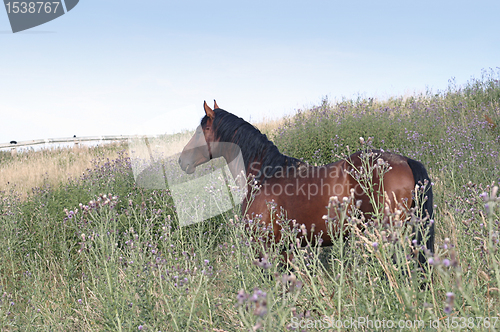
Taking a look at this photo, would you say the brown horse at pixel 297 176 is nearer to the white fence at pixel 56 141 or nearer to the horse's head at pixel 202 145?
the horse's head at pixel 202 145

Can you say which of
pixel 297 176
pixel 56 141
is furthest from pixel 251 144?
pixel 56 141

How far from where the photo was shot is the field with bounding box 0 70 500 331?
1.73 m

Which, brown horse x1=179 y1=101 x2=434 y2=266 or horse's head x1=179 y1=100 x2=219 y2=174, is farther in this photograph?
horse's head x1=179 y1=100 x2=219 y2=174

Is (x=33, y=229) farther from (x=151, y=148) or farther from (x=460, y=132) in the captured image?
(x=460, y=132)

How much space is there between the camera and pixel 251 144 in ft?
14.1

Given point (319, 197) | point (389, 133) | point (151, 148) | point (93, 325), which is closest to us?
point (93, 325)

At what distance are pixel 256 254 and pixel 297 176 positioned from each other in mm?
1167

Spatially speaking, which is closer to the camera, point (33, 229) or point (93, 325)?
point (93, 325)

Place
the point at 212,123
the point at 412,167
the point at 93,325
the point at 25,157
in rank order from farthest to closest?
the point at 25,157, the point at 212,123, the point at 412,167, the point at 93,325

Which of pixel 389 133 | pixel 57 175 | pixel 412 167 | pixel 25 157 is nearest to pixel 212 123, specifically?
pixel 412 167

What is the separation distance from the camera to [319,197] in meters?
3.60

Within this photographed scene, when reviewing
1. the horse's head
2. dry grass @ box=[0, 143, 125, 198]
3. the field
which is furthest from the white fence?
the horse's head

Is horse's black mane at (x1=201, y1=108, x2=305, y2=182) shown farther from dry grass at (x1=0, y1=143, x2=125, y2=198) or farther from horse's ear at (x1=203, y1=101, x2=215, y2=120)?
dry grass at (x1=0, y1=143, x2=125, y2=198)

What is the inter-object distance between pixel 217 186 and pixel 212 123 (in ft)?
5.18
